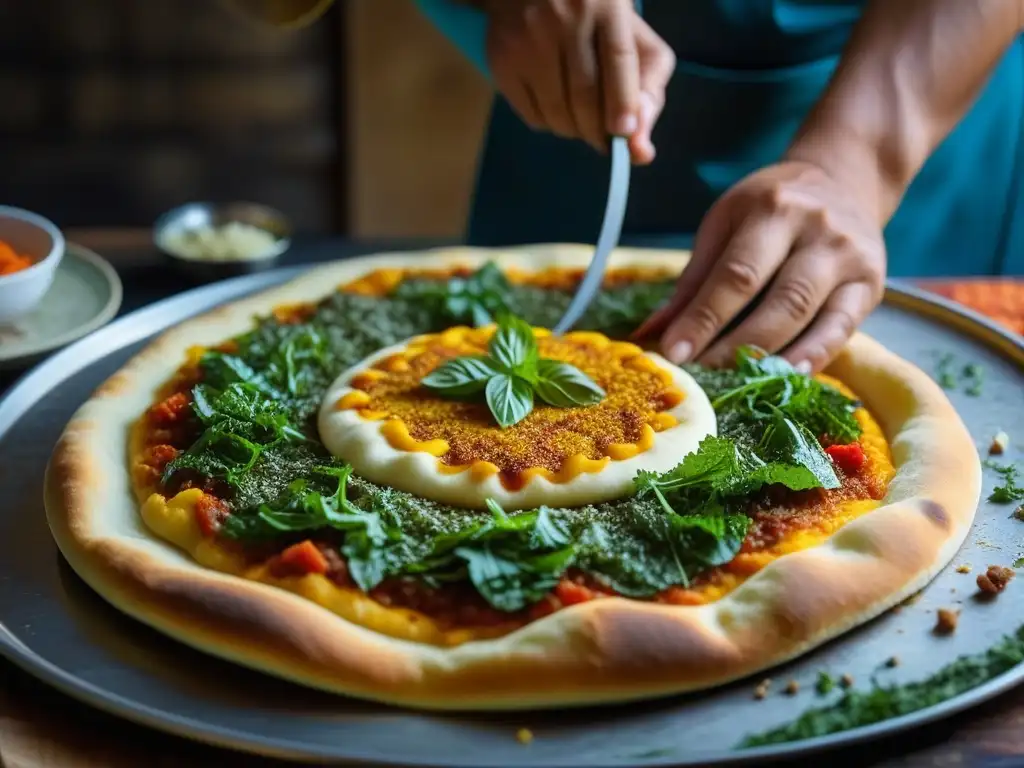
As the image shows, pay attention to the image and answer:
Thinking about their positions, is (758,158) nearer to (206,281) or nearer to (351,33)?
(206,281)

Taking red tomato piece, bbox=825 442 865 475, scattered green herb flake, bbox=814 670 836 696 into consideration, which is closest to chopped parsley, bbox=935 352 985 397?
red tomato piece, bbox=825 442 865 475

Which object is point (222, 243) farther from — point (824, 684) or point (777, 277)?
point (824, 684)

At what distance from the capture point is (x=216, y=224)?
13.7ft

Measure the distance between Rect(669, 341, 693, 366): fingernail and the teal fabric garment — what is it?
1125 millimetres

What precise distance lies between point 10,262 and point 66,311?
21 centimetres

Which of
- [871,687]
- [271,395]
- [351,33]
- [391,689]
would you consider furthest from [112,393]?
[351,33]

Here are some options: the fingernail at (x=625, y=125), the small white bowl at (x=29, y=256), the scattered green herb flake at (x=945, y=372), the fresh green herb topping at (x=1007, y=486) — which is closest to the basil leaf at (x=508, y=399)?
the fingernail at (x=625, y=125)

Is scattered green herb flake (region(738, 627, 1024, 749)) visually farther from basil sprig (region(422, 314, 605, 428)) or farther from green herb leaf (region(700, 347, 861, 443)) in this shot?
basil sprig (region(422, 314, 605, 428))

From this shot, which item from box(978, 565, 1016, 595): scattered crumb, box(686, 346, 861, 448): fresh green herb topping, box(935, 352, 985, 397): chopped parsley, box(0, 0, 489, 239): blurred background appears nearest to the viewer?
box(978, 565, 1016, 595): scattered crumb

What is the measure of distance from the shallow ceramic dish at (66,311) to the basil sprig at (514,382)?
3.69ft

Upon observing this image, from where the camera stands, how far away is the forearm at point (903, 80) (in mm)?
3311

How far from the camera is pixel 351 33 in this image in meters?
6.48

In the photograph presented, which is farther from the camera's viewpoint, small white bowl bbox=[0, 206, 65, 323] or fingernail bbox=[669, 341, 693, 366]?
small white bowl bbox=[0, 206, 65, 323]

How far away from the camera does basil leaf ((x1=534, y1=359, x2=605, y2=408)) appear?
8.64ft
